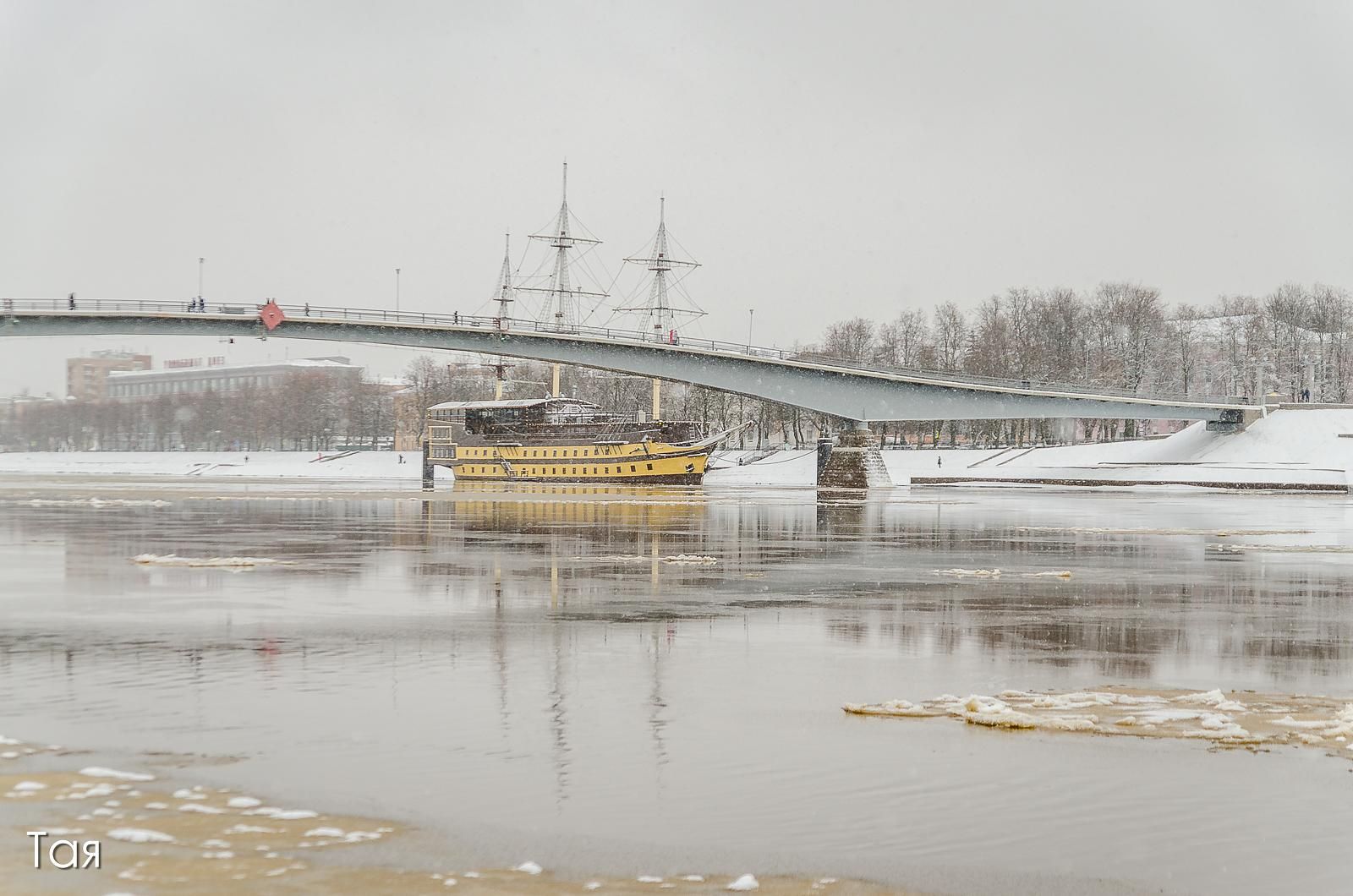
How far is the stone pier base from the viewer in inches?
3339

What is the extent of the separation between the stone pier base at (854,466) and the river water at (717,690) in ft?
179

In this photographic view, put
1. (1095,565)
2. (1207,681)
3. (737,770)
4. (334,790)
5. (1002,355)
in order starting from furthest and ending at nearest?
(1002,355) < (1095,565) < (1207,681) < (737,770) < (334,790)

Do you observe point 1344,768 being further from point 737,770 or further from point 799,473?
point 799,473

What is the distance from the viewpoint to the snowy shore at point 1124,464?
8500cm

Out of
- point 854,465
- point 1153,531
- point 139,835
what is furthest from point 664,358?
point 139,835

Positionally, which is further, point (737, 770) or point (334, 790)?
point (737, 770)

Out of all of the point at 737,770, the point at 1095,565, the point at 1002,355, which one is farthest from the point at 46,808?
the point at 1002,355

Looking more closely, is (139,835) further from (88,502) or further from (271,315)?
(271,315)

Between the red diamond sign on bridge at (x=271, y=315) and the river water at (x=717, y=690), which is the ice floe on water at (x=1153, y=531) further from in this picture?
the red diamond sign on bridge at (x=271, y=315)

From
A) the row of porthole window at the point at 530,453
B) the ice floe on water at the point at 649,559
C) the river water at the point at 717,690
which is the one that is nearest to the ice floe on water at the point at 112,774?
the river water at the point at 717,690

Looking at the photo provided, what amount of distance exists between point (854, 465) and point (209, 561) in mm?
63324

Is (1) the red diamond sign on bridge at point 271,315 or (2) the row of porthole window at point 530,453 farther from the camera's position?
(2) the row of porthole window at point 530,453

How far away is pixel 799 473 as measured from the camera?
10869cm

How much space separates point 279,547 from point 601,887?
24.0m
